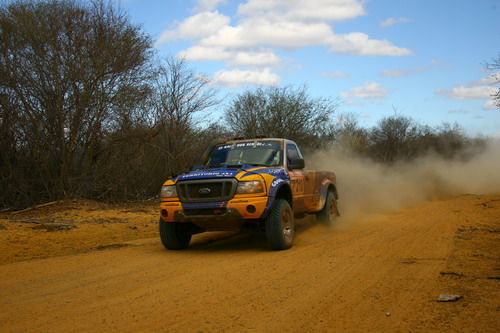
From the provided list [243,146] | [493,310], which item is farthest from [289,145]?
Result: [493,310]

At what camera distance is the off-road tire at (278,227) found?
7.44m

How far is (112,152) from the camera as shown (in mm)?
16594

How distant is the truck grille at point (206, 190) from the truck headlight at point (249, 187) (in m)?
0.08

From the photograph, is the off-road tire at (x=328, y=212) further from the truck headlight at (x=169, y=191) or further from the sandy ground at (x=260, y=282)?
the truck headlight at (x=169, y=191)

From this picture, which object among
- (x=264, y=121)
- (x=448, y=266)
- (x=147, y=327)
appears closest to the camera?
(x=147, y=327)

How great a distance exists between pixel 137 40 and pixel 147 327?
14.5m

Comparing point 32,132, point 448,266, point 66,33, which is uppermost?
point 66,33

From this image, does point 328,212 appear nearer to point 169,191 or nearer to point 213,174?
point 213,174

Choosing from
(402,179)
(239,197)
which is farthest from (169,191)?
Result: (402,179)

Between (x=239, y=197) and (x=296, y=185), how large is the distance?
5.76 feet

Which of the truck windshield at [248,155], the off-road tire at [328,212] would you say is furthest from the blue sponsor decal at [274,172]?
the off-road tire at [328,212]

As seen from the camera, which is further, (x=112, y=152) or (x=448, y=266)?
(x=112, y=152)

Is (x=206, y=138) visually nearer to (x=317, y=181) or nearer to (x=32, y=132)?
(x=32, y=132)

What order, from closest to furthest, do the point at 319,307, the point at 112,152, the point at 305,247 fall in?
the point at 319,307
the point at 305,247
the point at 112,152
